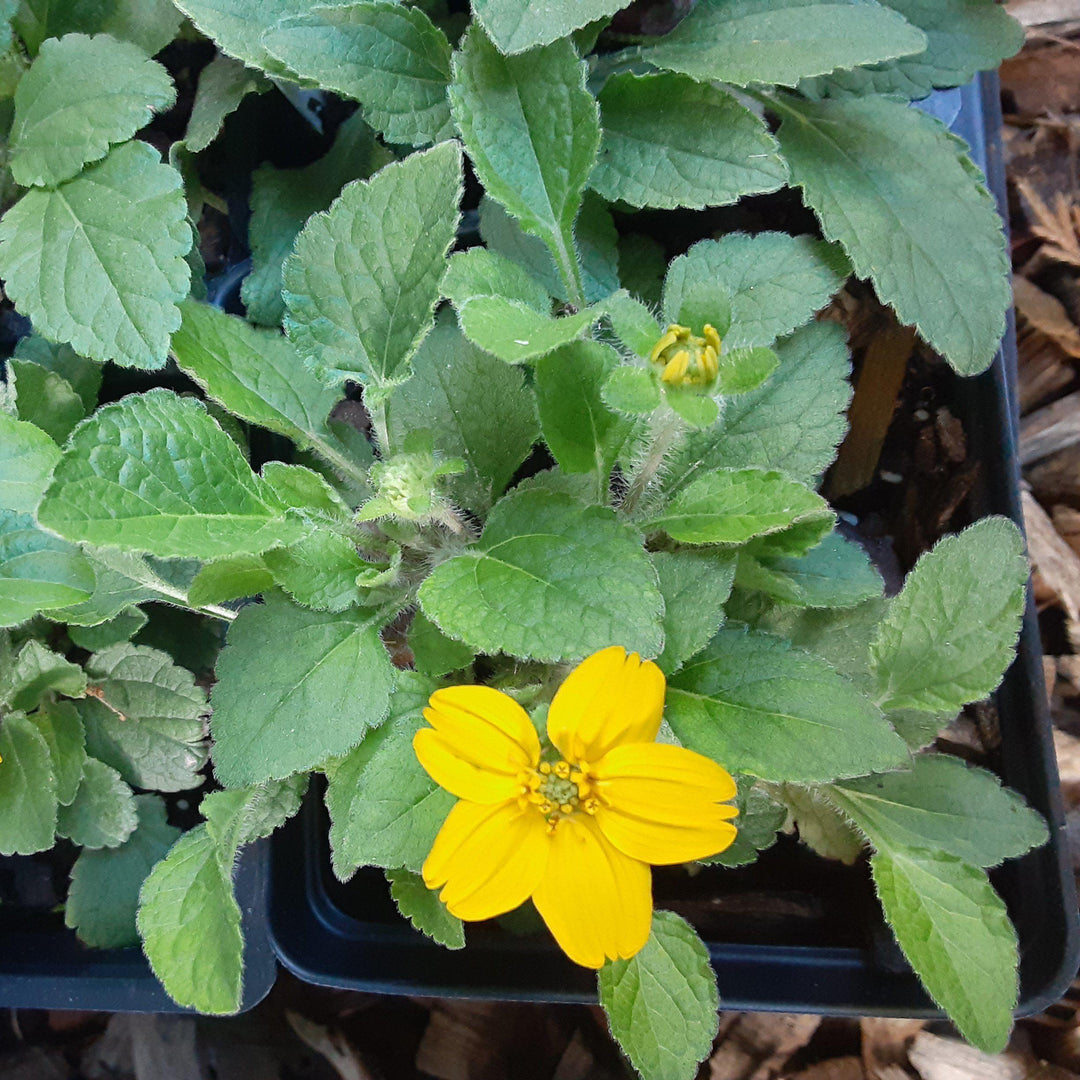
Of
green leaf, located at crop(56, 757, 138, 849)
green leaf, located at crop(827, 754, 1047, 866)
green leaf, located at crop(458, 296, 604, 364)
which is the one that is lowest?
green leaf, located at crop(56, 757, 138, 849)

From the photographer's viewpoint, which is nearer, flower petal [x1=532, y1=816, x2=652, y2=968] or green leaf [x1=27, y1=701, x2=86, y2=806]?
flower petal [x1=532, y1=816, x2=652, y2=968]

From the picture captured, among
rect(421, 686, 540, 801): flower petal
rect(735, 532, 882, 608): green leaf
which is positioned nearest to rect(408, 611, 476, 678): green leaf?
rect(421, 686, 540, 801): flower petal

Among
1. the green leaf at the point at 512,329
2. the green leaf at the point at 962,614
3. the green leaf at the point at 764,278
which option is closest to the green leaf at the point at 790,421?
the green leaf at the point at 764,278

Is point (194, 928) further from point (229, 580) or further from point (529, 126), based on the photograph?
point (529, 126)

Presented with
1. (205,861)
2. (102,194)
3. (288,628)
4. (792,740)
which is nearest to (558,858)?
(792,740)

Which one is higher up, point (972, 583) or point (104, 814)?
point (972, 583)

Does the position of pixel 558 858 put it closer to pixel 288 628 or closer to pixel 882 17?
pixel 288 628

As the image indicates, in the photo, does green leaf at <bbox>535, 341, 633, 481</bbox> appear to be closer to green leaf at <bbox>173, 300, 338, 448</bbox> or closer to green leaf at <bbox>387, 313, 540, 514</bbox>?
green leaf at <bbox>387, 313, 540, 514</bbox>

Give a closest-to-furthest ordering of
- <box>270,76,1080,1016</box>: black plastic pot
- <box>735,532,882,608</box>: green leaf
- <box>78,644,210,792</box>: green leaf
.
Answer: <box>735,532,882,608</box>: green leaf → <box>270,76,1080,1016</box>: black plastic pot → <box>78,644,210,792</box>: green leaf
